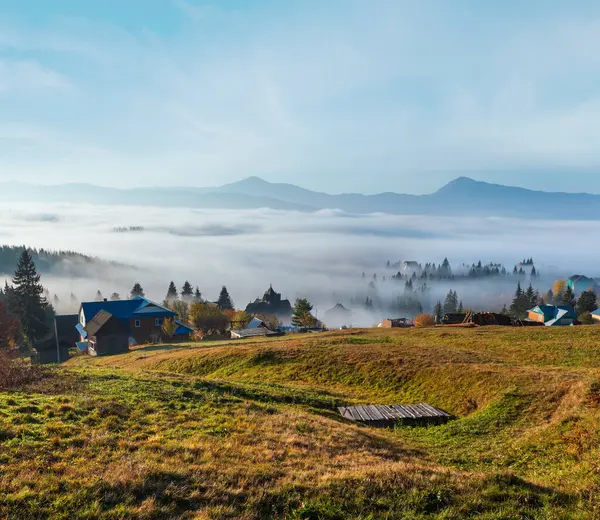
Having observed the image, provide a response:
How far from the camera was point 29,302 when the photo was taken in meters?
88.8

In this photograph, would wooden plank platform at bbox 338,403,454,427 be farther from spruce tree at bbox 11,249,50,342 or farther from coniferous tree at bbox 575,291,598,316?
coniferous tree at bbox 575,291,598,316

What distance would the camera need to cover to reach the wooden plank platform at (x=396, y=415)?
20812 millimetres

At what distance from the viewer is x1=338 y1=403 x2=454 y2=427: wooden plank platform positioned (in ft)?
68.3

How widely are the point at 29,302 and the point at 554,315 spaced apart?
13958 centimetres

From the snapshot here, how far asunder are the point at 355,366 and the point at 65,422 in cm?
2337

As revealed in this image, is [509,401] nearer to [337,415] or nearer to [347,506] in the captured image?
[337,415]

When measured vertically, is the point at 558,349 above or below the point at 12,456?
below

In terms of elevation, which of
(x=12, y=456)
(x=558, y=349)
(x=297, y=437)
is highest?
(x=12, y=456)

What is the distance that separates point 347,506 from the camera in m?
9.36

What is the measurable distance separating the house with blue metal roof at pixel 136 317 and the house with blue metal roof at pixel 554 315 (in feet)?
332

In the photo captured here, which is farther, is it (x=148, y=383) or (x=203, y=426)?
(x=148, y=383)

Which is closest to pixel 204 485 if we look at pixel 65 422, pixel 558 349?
pixel 65 422

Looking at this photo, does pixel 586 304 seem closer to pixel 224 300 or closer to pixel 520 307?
pixel 520 307

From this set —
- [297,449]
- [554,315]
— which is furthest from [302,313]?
[297,449]
